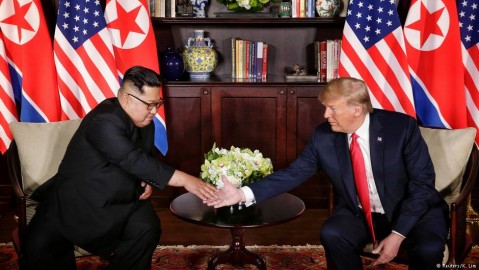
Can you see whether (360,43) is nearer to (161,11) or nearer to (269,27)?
(269,27)

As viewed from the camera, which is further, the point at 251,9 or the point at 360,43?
the point at 251,9

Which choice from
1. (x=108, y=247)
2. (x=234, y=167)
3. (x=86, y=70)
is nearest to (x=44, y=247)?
(x=108, y=247)

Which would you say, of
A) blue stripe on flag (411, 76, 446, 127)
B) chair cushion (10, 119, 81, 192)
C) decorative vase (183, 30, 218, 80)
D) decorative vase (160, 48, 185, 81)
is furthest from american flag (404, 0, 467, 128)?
chair cushion (10, 119, 81, 192)

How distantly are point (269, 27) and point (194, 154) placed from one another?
117 centimetres

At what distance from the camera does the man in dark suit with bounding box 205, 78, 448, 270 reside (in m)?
2.76

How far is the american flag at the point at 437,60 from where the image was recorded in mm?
4172

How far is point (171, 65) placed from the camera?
4.58 metres

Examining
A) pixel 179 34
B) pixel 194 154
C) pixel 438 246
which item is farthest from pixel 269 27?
pixel 438 246

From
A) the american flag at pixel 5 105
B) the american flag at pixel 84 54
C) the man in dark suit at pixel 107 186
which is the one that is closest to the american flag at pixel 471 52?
the man in dark suit at pixel 107 186

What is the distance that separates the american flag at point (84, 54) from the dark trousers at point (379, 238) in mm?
2049

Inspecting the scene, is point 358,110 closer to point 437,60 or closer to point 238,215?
point 238,215

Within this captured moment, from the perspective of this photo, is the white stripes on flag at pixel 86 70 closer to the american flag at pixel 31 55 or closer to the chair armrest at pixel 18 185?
the american flag at pixel 31 55

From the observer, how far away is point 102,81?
14.1 feet

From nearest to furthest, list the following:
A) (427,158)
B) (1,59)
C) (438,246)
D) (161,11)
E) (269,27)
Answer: (438,246) → (427,158) → (1,59) → (161,11) → (269,27)
